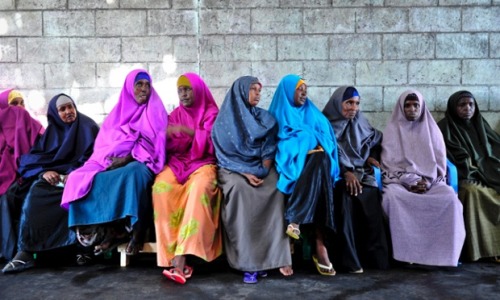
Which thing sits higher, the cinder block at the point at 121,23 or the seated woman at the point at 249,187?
the cinder block at the point at 121,23

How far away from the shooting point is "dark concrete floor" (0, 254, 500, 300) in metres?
2.81

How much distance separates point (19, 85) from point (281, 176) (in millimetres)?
2947

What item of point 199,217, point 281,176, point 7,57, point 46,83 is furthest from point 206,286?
→ point 7,57

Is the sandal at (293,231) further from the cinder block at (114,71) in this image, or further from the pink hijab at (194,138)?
the cinder block at (114,71)

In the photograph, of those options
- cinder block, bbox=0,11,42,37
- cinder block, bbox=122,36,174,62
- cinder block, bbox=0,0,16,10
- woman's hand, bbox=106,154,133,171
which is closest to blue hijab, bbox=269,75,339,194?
woman's hand, bbox=106,154,133,171

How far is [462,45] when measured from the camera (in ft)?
14.5

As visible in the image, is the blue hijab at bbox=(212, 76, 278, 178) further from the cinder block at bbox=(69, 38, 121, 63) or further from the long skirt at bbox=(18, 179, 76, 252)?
the cinder block at bbox=(69, 38, 121, 63)

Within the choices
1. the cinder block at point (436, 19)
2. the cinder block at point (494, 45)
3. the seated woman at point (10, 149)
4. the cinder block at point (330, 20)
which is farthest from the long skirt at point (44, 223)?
the cinder block at point (494, 45)

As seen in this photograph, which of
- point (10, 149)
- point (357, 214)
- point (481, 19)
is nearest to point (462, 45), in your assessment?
point (481, 19)

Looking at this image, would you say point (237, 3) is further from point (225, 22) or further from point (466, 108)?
point (466, 108)

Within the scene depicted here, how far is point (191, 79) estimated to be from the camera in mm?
3791

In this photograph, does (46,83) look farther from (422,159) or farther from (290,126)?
(422,159)

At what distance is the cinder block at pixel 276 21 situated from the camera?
4.44 metres

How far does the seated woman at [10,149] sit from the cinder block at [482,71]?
407 cm
